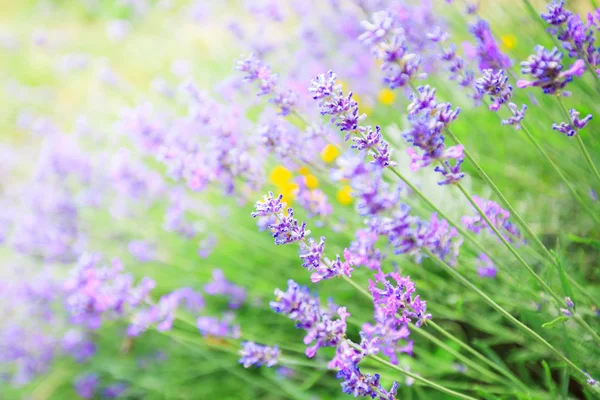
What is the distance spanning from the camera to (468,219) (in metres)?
1.48

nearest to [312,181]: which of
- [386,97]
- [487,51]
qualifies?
[386,97]

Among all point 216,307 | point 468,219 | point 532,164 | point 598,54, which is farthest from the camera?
point 216,307

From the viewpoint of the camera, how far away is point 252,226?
317cm

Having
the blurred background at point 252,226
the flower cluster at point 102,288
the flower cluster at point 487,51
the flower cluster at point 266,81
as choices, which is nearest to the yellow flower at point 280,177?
the blurred background at point 252,226

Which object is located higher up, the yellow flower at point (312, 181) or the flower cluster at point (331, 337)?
the yellow flower at point (312, 181)

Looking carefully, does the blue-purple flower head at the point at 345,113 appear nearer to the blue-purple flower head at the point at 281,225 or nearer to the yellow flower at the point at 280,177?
the blue-purple flower head at the point at 281,225

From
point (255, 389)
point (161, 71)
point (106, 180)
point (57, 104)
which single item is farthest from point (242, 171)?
point (57, 104)

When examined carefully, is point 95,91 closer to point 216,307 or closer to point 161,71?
point 161,71

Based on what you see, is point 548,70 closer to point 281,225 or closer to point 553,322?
point 553,322

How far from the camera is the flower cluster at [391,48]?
103cm

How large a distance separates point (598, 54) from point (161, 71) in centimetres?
520

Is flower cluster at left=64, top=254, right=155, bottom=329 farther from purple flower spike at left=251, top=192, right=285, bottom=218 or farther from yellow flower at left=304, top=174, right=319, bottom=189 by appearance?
yellow flower at left=304, top=174, right=319, bottom=189

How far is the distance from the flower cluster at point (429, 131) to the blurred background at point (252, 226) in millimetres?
593

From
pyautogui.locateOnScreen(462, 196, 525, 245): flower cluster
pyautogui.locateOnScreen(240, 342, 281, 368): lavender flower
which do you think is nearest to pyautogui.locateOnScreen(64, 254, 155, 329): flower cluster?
pyautogui.locateOnScreen(240, 342, 281, 368): lavender flower
